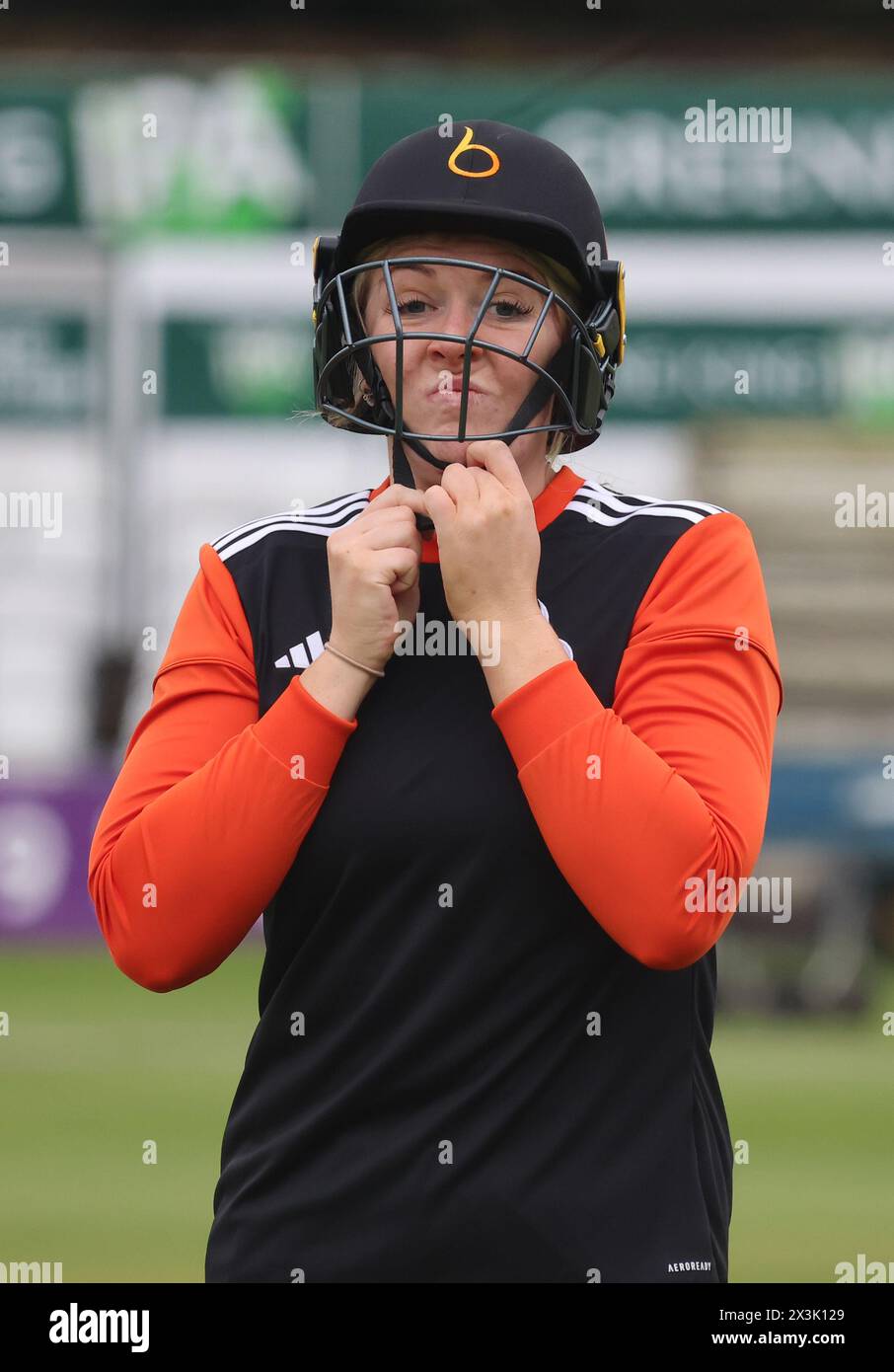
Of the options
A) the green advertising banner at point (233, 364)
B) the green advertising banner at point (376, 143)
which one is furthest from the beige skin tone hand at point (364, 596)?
the green advertising banner at point (233, 364)

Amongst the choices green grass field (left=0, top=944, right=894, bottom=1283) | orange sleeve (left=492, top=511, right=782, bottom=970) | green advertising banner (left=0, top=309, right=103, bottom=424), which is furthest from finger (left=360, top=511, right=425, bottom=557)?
green advertising banner (left=0, top=309, right=103, bottom=424)

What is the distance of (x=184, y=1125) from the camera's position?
7.84 metres

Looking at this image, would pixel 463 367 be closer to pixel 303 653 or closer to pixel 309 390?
pixel 303 653

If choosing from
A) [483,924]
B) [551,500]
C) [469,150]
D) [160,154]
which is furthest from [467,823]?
[160,154]

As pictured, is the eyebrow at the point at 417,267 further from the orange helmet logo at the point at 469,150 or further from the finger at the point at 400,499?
the finger at the point at 400,499

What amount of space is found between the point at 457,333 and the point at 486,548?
0.26 m

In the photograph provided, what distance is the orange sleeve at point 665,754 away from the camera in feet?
6.57

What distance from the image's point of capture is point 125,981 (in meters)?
11.6

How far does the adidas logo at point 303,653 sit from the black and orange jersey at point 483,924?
95 millimetres

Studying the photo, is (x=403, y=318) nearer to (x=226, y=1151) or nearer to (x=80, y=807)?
(x=226, y=1151)

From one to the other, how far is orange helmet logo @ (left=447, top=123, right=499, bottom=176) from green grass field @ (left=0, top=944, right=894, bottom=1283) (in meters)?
4.04

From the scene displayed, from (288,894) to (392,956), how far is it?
146 mm

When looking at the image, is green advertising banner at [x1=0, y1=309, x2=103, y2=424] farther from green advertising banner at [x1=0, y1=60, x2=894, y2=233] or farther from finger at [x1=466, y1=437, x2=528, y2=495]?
finger at [x1=466, y1=437, x2=528, y2=495]

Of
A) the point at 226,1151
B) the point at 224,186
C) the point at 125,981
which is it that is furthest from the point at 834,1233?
the point at 224,186
